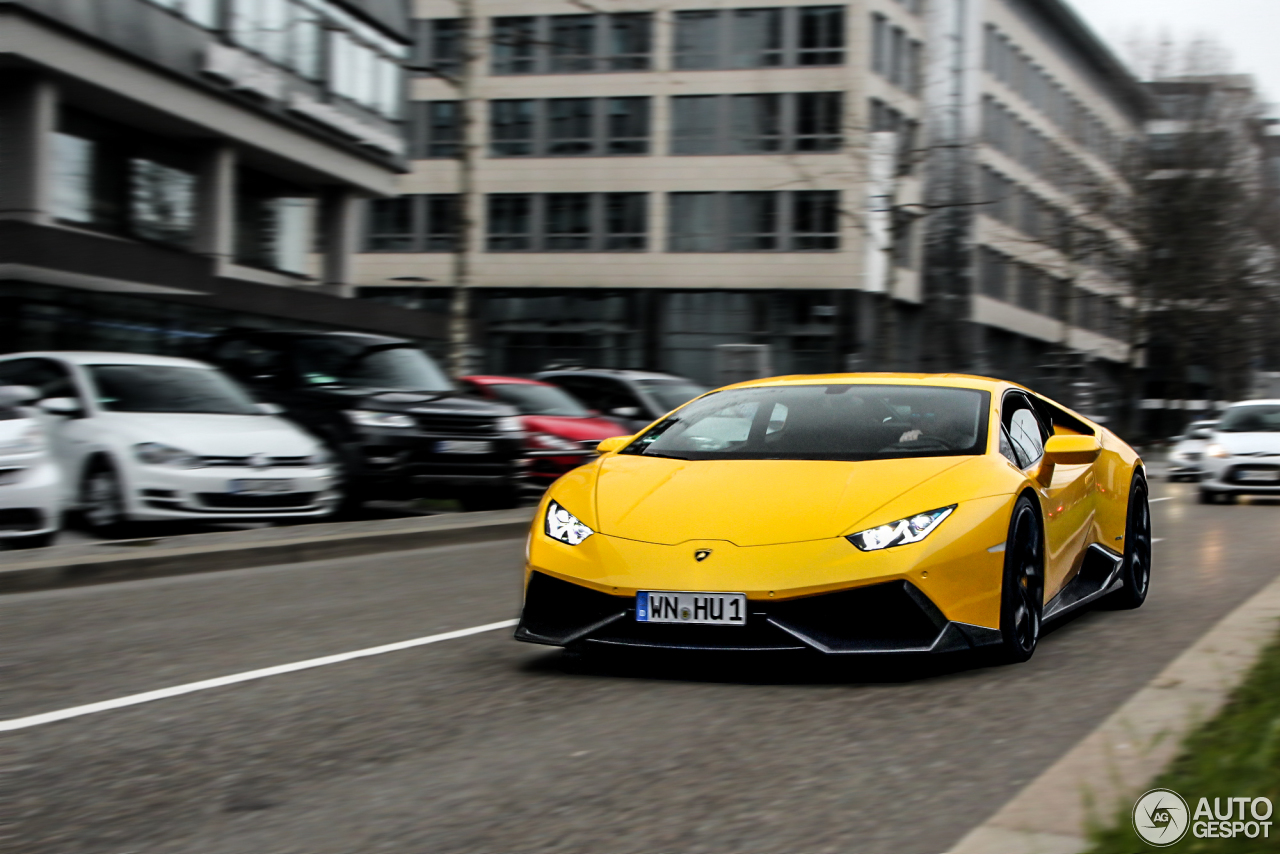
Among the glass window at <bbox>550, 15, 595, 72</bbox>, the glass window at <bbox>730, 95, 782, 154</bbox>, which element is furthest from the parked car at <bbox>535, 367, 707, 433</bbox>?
the glass window at <bbox>550, 15, 595, 72</bbox>

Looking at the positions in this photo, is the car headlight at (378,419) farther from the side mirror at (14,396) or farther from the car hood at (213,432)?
the side mirror at (14,396)

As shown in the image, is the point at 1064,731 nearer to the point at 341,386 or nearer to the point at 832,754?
the point at 832,754

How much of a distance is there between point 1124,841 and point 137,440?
9.84m

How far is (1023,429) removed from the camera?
23.9 feet

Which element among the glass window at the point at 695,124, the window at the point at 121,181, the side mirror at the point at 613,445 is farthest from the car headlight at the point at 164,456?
the glass window at the point at 695,124

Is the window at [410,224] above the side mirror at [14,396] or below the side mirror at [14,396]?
above

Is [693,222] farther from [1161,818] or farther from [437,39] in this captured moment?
[1161,818]

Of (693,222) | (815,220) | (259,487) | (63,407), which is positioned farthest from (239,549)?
(693,222)

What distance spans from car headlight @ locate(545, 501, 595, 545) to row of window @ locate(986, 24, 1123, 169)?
47.8 m

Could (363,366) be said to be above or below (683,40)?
below

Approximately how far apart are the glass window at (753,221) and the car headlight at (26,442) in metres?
39.2

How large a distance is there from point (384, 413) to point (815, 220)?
3529 cm

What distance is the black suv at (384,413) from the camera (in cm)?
1434

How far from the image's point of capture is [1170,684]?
5398 millimetres
